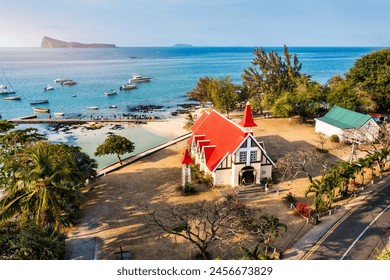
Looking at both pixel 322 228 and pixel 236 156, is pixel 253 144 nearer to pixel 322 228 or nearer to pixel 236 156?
pixel 236 156

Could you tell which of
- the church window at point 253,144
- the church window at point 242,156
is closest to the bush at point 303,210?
the church window at point 242,156

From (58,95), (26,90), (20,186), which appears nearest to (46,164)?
(20,186)

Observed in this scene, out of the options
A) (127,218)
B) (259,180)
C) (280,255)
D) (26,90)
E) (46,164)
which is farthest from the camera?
(26,90)

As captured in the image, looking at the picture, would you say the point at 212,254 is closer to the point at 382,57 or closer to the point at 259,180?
the point at 259,180

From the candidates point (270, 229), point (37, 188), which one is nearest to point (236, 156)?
point (270, 229)

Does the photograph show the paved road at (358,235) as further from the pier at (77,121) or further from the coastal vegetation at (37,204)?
the pier at (77,121)

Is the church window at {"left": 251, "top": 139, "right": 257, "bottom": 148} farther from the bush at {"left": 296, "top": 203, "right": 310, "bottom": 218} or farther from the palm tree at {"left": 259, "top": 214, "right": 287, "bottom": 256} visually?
the palm tree at {"left": 259, "top": 214, "right": 287, "bottom": 256}
